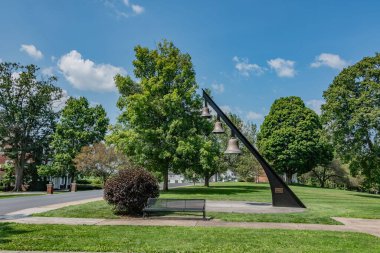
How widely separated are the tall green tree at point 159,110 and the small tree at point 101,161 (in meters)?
14.9

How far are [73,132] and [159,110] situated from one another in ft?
97.7

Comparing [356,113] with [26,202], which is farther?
[356,113]

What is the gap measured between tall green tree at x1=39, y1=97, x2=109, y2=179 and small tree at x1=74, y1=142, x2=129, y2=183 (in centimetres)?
564

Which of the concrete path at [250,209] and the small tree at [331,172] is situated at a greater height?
the small tree at [331,172]

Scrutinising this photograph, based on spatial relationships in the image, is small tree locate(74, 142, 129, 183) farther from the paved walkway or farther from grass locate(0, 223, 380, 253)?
grass locate(0, 223, 380, 253)

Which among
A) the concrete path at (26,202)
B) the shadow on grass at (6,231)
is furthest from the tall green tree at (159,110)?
the shadow on grass at (6,231)

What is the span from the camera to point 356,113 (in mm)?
31516

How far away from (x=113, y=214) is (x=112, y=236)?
4841mm

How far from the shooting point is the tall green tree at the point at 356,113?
103 ft

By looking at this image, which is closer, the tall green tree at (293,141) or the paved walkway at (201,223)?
the paved walkway at (201,223)

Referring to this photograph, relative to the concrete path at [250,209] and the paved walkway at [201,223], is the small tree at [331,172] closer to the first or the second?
the concrete path at [250,209]

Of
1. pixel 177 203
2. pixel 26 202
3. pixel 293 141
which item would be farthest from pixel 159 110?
pixel 293 141

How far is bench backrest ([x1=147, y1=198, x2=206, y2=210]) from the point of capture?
13.0 meters

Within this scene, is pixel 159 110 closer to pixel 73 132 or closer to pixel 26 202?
pixel 26 202
